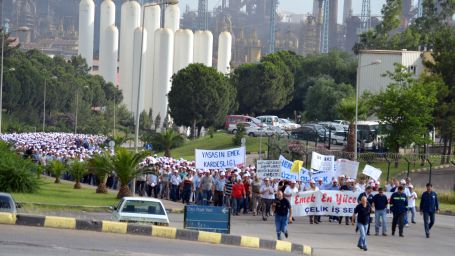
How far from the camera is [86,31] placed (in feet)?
566

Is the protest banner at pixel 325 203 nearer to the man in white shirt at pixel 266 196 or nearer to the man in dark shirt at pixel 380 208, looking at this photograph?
the man in white shirt at pixel 266 196

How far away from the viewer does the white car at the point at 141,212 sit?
25.9 m

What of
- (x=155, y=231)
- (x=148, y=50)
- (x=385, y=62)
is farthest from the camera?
(x=148, y=50)

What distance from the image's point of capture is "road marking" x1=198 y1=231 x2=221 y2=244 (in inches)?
977

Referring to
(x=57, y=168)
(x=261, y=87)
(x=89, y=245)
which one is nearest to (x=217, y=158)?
(x=57, y=168)

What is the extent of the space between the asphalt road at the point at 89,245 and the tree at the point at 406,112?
3818 centimetres

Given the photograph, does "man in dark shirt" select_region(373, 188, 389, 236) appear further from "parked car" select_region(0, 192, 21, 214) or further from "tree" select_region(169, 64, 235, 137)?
"tree" select_region(169, 64, 235, 137)

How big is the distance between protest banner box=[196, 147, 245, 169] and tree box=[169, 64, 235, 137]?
54406mm

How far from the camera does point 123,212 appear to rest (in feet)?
85.7

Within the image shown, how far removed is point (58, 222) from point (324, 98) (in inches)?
2940

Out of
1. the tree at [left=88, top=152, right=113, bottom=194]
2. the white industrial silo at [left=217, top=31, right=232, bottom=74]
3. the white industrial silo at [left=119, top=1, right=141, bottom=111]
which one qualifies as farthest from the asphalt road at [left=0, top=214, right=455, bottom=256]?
the white industrial silo at [left=217, top=31, right=232, bottom=74]

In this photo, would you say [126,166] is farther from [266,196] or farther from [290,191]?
[290,191]

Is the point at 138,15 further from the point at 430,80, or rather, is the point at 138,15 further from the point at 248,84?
the point at 430,80

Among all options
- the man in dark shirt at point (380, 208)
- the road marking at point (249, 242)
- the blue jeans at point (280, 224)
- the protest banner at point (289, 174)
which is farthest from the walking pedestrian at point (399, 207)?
the road marking at point (249, 242)
